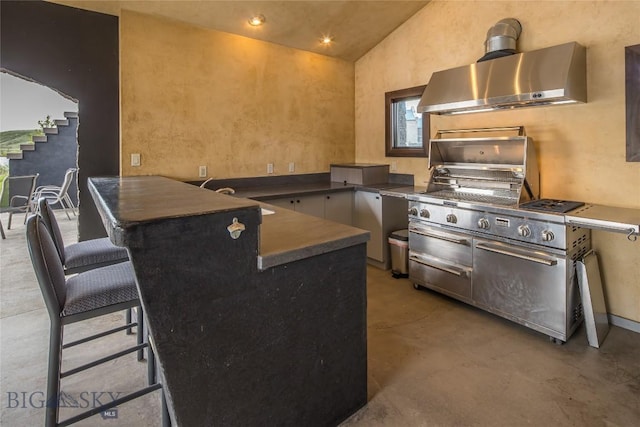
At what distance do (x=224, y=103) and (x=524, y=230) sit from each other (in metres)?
2.99

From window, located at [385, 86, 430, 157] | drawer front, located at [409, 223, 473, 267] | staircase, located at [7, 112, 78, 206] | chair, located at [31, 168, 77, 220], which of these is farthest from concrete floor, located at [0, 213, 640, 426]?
staircase, located at [7, 112, 78, 206]

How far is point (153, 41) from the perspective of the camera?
3422 millimetres

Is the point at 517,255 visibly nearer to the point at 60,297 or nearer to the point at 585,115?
the point at 585,115

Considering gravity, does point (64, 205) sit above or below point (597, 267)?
above

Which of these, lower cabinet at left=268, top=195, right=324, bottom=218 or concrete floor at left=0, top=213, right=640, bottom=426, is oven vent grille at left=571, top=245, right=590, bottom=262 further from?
lower cabinet at left=268, top=195, right=324, bottom=218

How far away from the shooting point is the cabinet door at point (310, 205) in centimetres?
386

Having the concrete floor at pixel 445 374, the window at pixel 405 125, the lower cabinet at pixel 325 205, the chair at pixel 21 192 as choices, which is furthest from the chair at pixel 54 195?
the window at pixel 405 125

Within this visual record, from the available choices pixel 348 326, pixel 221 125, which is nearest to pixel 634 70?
pixel 348 326

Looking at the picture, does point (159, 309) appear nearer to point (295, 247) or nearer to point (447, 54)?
point (295, 247)

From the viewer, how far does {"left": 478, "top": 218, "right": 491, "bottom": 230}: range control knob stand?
2.87 m

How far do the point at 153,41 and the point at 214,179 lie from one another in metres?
1.36

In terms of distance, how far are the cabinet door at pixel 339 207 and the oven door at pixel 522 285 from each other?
1584 millimetres

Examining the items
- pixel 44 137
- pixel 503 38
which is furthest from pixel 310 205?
pixel 44 137

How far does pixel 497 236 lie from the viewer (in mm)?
2828
